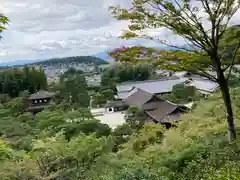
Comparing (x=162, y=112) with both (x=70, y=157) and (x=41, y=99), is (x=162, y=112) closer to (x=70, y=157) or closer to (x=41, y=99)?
(x=70, y=157)

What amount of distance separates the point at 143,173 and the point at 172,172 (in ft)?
3.46

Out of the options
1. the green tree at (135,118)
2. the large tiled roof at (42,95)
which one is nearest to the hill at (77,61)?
the large tiled roof at (42,95)

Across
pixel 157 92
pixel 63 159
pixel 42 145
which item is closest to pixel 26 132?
pixel 42 145

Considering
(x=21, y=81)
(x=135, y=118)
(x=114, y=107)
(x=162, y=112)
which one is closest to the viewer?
(x=135, y=118)

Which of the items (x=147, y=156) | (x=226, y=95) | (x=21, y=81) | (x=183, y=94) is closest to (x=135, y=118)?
(x=183, y=94)

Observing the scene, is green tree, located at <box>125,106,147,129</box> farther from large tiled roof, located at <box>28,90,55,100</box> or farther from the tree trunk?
large tiled roof, located at <box>28,90,55,100</box>

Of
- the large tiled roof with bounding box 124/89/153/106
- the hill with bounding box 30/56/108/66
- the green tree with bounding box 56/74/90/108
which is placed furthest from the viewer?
the hill with bounding box 30/56/108/66

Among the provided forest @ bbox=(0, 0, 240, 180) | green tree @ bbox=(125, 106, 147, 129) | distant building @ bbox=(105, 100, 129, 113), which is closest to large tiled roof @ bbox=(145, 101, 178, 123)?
green tree @ bbox=(125, 106, 147, 129)

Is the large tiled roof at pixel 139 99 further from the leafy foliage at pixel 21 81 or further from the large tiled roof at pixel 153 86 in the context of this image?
the leafy foliage at pixel 21 81

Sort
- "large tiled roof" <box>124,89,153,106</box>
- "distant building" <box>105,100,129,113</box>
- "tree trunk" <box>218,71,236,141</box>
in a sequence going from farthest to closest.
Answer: "distant building" <box>105,100,129,113</box>, "large tiled roof" <box>124,89,153,106</box>, "tree trunk" <box>218,71,236,141</box>

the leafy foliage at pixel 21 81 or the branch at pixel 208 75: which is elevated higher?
the branch at pixel 208 75

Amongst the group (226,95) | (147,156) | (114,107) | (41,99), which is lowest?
(114,107)

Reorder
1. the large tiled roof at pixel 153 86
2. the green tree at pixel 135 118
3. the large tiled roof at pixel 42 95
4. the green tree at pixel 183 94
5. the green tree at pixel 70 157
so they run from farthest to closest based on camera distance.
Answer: the large tiled roof at pixel 153 86, the large tiled roof at pixel 42 95, the green tree at pixel 183 94, the green tree at pixel 135 118, the green tree at pixel 70 157

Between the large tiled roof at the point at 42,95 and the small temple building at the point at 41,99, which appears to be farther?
the large tiled roof at the point at 42,95
